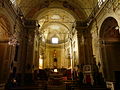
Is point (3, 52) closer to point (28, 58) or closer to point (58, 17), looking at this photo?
point (28, 58)

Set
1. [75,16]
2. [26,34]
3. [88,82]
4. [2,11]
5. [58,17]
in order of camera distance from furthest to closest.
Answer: [58,17] < [75,16] < [26,34] < [88,82] < [2,11]

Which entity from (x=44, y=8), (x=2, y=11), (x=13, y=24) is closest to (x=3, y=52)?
(x=13, y=24)

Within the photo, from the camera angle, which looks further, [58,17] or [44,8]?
[58,17]

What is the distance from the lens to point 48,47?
82.5 feet

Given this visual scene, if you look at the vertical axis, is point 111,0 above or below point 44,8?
below

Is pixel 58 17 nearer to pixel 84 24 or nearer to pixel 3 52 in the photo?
pixel 84 24

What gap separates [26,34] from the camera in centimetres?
1390

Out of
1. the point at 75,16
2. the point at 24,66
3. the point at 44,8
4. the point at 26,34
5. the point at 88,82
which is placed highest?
the point at 44,8

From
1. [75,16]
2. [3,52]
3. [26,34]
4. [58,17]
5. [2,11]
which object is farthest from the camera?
[58,17]

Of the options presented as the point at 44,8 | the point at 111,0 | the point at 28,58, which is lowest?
the point at 28,58

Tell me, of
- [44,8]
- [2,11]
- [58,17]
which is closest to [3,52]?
[2,11]

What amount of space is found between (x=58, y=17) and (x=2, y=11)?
1154 cm

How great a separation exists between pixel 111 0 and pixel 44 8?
29.8 ft

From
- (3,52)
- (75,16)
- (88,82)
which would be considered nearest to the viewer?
(3,52)
